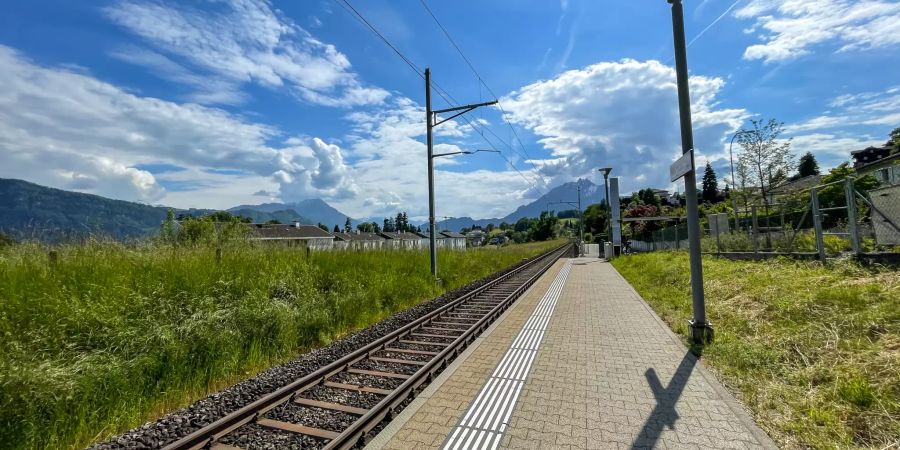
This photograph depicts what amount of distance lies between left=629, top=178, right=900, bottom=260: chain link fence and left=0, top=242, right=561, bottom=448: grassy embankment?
1116 centimetres

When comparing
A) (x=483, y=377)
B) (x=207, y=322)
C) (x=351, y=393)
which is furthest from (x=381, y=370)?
(x=207, y=322)

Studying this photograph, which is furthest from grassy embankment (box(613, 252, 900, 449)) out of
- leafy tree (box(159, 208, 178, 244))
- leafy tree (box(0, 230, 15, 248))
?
leafy tree (box(159, 208, 178, 244))

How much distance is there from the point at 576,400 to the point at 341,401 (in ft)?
9.49

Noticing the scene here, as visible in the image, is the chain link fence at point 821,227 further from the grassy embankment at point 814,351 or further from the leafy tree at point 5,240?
the leafy tree at point 5,240

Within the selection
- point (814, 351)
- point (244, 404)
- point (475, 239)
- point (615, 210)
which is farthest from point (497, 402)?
point (475, 239)

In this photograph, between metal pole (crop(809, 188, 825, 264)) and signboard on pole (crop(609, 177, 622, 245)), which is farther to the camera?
signboard on pole (crop(609, 177, 622, 245))

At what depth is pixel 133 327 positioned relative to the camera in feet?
18.2

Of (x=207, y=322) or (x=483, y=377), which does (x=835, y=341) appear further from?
(x=207, y=322)

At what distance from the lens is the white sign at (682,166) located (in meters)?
6.56

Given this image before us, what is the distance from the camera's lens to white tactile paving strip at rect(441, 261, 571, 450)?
373 cm

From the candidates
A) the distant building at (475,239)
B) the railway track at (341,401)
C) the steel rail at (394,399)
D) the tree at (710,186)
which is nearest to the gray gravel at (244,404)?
the railway track at (341,401)

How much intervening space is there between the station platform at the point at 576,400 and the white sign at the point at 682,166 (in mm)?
3037

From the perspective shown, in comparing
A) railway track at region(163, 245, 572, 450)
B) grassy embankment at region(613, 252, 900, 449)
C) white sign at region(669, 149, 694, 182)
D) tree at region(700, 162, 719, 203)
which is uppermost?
tree at region(700, 162, 719, 203)

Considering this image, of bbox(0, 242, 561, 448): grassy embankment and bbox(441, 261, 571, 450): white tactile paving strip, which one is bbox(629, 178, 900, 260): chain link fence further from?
bbox(0, 242, 561, 448): grassy embankment
